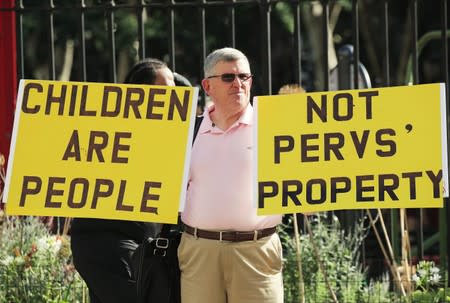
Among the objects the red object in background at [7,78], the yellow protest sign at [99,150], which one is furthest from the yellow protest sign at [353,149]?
the red object in background at [7,78]

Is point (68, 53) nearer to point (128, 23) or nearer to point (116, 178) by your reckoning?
point (128, 23)

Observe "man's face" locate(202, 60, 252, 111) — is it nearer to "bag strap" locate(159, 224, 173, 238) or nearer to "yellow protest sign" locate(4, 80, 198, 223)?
"yellow protest sign" locate(4, 80, 198, 223)

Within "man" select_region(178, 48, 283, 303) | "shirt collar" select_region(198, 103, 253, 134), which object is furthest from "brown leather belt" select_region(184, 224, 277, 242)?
"shirt collar" select_region(198, 103, 253, 134)

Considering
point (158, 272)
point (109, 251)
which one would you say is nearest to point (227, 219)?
point (158, 272)

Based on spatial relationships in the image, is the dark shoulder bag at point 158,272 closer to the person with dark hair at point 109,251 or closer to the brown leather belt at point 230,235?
the brown leather belt at point 230,235

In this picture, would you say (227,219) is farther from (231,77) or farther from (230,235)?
(231,77)

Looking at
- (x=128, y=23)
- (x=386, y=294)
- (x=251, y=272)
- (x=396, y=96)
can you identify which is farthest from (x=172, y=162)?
(x=128, y=23)

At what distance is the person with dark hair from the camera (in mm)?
5047

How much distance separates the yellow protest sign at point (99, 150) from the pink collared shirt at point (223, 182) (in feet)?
0.24

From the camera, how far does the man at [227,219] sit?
4.47m

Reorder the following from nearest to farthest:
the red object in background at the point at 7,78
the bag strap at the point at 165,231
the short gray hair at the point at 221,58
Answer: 1. the short gray hair at the point at 221,58
2. the bag strap at the point at 165,231
3. the red object in background at the point at 7,78

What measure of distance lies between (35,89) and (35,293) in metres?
1.83

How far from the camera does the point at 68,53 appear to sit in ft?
59.0

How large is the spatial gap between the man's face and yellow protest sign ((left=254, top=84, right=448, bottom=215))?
0.33 ft
